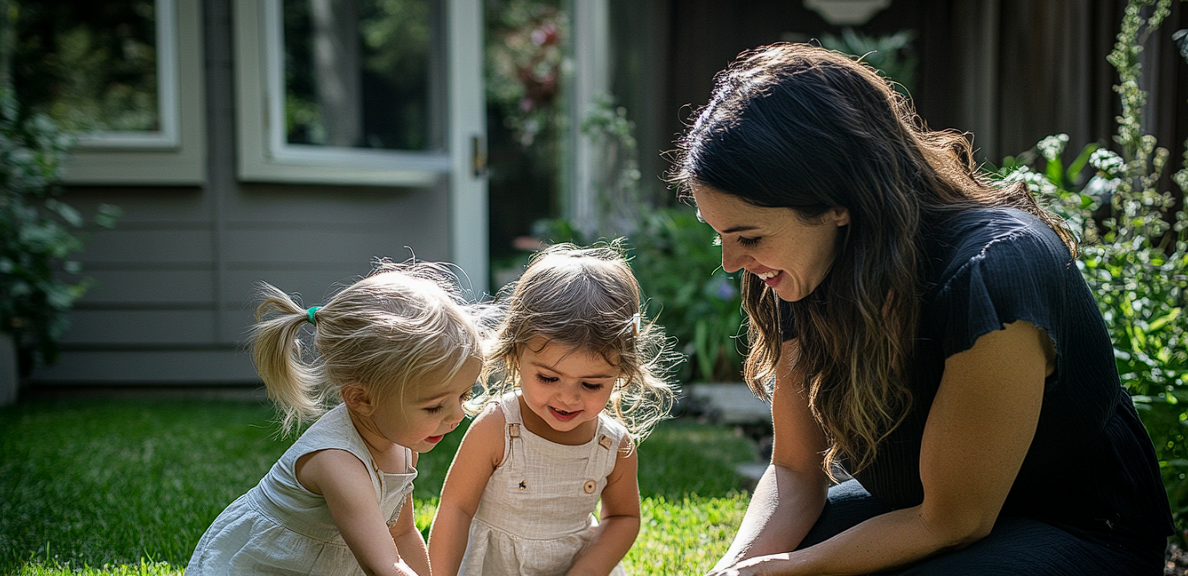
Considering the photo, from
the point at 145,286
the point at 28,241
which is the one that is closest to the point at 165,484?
the point at 28,241

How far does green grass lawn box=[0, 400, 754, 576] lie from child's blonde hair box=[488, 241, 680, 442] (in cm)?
60

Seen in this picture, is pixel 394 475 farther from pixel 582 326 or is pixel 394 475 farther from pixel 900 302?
pixel 900 302

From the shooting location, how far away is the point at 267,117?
446 centimetres

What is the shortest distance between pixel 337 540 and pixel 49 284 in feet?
10.5

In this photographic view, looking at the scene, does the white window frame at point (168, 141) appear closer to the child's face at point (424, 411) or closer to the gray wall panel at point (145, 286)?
the gray wall panel at point (145, 286)

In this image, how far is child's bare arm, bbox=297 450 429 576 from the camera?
1.42 metres

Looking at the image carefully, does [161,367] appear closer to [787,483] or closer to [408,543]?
[408,543]

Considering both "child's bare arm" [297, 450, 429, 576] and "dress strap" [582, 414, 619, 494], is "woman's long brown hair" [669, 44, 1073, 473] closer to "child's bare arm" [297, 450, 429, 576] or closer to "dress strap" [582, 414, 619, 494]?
"dress strap" [582, 414, 619, 494]

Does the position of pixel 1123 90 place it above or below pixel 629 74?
below

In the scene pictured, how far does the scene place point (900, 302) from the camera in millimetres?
1395

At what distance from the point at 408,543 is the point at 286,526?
0.26 metres

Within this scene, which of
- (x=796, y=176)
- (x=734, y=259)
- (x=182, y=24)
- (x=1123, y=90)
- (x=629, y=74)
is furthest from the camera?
(x=629, y=74)

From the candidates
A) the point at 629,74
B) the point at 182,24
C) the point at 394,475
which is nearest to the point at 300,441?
the point at 394,475

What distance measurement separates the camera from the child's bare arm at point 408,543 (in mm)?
1727
